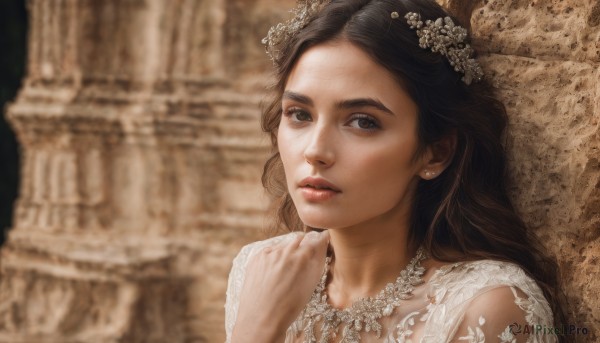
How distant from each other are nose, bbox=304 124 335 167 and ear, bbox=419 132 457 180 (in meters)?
0.28

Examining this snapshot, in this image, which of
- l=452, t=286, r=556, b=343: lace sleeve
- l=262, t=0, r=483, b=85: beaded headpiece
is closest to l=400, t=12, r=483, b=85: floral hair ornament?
l=262, t=0, r=483, b=85: beaded headpiece

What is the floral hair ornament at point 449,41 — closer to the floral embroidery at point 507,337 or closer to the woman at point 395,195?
the woman at point 395,195

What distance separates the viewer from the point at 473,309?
235 centimetres

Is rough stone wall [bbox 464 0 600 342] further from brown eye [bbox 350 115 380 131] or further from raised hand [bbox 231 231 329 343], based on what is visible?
raised hand [bbox 231 231 329 343]

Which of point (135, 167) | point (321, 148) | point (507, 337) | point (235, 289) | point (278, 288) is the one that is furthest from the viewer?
point (135, 167)

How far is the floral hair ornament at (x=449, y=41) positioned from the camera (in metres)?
2.54

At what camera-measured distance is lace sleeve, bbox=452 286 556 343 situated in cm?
231

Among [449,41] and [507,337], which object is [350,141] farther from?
[507,337]

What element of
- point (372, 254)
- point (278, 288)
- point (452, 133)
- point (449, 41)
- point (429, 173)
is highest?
point (449, 41)

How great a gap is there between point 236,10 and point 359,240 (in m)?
4.13

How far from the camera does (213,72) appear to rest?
672 cm

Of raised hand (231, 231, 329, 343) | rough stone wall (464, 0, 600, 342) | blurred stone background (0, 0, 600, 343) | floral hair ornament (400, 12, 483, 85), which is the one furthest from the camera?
blurred stone background (0, 0, 600, 343)

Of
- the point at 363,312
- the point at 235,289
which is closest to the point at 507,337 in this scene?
the point at 363,312

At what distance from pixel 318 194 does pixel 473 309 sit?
19.1 inches
